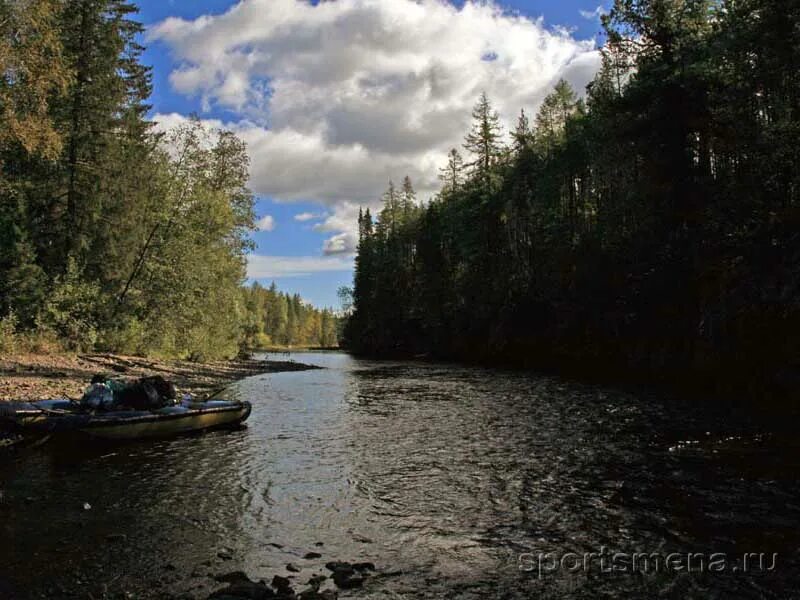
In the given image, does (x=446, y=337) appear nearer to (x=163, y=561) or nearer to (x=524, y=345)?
(x=524, y=345)

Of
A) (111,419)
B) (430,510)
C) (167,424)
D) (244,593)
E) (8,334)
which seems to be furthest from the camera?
(8,334)

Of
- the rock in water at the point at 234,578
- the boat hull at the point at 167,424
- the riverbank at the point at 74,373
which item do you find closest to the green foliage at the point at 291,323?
the riverbank at the point at 74,373

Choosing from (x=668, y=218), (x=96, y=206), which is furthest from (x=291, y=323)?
(x=668, y=218)

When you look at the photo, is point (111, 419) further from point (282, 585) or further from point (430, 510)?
point (282, 585)

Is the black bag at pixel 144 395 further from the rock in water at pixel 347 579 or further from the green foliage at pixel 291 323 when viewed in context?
the green foliage at pixel 291 323

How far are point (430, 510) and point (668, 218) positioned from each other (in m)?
25.7

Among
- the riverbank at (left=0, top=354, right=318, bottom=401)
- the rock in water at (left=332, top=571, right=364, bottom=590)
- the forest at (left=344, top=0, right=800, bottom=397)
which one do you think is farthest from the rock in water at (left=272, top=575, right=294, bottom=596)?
the forest at (left=344, top=0, right=800, bottom=397)

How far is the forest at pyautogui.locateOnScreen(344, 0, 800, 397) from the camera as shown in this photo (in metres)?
21.8

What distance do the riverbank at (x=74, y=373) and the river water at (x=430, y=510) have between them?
4275 millimetres

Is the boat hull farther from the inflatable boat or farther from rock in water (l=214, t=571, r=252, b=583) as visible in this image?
rock in water (l=214, t=571, r=252, b=583)

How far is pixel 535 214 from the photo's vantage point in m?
54.2

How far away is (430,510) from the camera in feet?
31.3

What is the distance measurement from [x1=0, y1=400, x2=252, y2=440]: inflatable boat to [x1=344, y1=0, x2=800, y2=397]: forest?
2063 centimetres

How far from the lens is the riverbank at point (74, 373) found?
1689 cm
